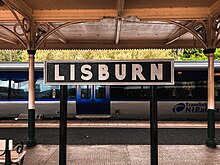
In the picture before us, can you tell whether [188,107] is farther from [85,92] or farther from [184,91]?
[85,92]

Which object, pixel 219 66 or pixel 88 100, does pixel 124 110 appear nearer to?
pixel 88 100

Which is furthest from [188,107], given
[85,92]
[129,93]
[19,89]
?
[19,89]

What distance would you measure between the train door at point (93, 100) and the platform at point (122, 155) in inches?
205

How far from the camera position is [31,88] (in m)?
8.05

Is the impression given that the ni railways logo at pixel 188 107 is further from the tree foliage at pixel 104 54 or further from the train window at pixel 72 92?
the tree foliage at pixel 104 54

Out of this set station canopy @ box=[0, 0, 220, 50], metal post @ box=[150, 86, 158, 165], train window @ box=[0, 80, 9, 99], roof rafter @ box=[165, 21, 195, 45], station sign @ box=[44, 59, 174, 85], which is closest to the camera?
station sign @ box=[44, 59, 174, 85]

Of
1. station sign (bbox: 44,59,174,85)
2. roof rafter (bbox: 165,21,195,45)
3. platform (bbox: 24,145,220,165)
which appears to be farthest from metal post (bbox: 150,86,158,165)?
roof rafter (bbox: 165,21,195,45)

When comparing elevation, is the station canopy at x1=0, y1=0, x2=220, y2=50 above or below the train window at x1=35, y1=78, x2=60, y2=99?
above

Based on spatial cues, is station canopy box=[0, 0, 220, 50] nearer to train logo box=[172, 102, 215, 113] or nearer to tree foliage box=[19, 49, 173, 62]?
train logo box=[172, 102, 215, 113]

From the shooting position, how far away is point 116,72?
2758mm

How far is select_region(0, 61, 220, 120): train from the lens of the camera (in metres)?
13.3

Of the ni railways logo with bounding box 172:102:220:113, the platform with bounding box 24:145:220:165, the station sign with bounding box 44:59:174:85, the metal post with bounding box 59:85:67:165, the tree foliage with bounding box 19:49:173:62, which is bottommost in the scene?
the platform with bounding box 24:145:220:165

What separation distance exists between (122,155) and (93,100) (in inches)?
259

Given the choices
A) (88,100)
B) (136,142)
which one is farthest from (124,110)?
(136,142)
